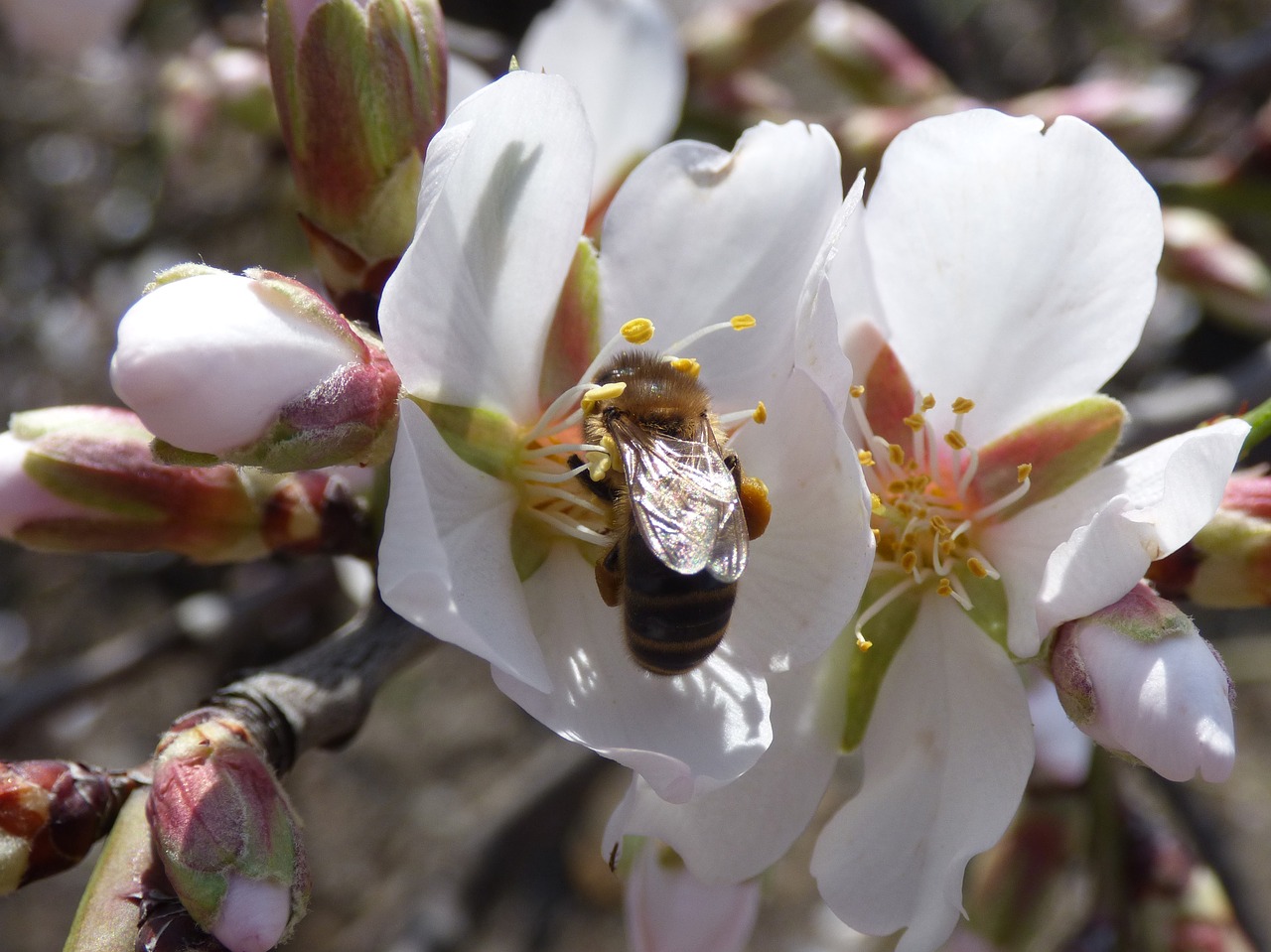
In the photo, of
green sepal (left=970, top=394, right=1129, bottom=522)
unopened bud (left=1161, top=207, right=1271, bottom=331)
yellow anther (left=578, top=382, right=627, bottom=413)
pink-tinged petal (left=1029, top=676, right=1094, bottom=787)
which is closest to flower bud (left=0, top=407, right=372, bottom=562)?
yellow anther (left=578, top=382, right=627, bottom=413)

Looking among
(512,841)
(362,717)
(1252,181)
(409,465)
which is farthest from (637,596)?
(512,841)

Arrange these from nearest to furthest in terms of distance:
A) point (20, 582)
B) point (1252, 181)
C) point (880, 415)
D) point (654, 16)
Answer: point (880, 415) → point (654, 16) → point (1252, 181) → point (20, 582)

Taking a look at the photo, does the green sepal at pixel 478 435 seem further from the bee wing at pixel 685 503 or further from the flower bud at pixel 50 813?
the flower bud at pixel 50 813

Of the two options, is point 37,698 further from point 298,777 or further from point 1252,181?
point 1252,181

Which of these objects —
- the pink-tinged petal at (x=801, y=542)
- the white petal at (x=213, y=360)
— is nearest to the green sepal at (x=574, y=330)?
the pink-tinged petal at (x=801, y=542)

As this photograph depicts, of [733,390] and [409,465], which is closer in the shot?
[409,465]

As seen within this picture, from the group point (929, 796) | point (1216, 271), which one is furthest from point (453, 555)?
point (1216, 271)

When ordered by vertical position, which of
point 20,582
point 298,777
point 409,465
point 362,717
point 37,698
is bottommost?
point 298,777

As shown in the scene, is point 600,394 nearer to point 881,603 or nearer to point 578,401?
point 578,401
